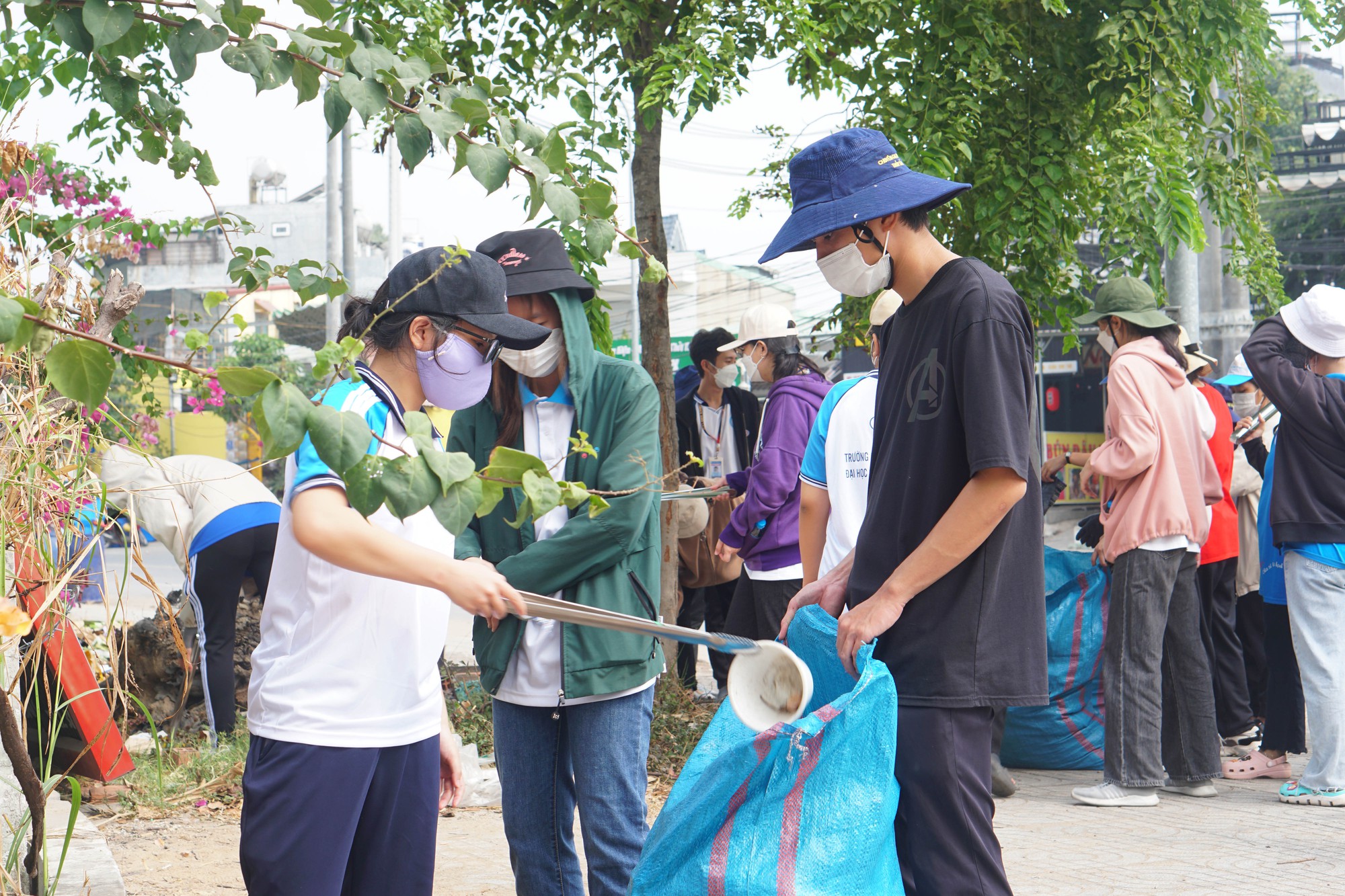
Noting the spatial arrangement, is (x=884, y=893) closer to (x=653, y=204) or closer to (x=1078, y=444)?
(x=653, y=204)

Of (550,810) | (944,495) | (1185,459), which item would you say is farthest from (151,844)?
(1185,459)

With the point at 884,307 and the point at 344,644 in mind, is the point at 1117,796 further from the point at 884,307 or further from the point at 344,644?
the point at 344,644

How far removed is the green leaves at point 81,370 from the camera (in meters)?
1.45

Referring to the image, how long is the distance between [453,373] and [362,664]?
1.91 ft

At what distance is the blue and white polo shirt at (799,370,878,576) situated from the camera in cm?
419

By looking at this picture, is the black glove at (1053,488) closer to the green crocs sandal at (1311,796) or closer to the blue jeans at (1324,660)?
the blue jeans at (1324,660)

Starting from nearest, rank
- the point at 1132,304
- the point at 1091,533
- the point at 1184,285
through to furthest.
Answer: the point at 1132,304 → the point at 1091,533 → the point at 1184,285

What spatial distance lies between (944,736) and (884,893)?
0.30 metres

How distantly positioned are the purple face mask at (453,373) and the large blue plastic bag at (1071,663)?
389 centimetres

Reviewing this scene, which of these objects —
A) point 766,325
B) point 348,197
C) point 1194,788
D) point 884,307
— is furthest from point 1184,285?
point 348,197

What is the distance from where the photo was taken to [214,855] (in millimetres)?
4598

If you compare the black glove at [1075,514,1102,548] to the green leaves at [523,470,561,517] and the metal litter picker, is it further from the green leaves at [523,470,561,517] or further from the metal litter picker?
the green leaves at [523,470,561,517]

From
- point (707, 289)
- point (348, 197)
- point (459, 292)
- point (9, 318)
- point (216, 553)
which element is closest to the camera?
point (9, 318)

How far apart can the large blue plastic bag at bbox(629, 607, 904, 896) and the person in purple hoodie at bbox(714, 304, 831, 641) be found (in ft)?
10.2
